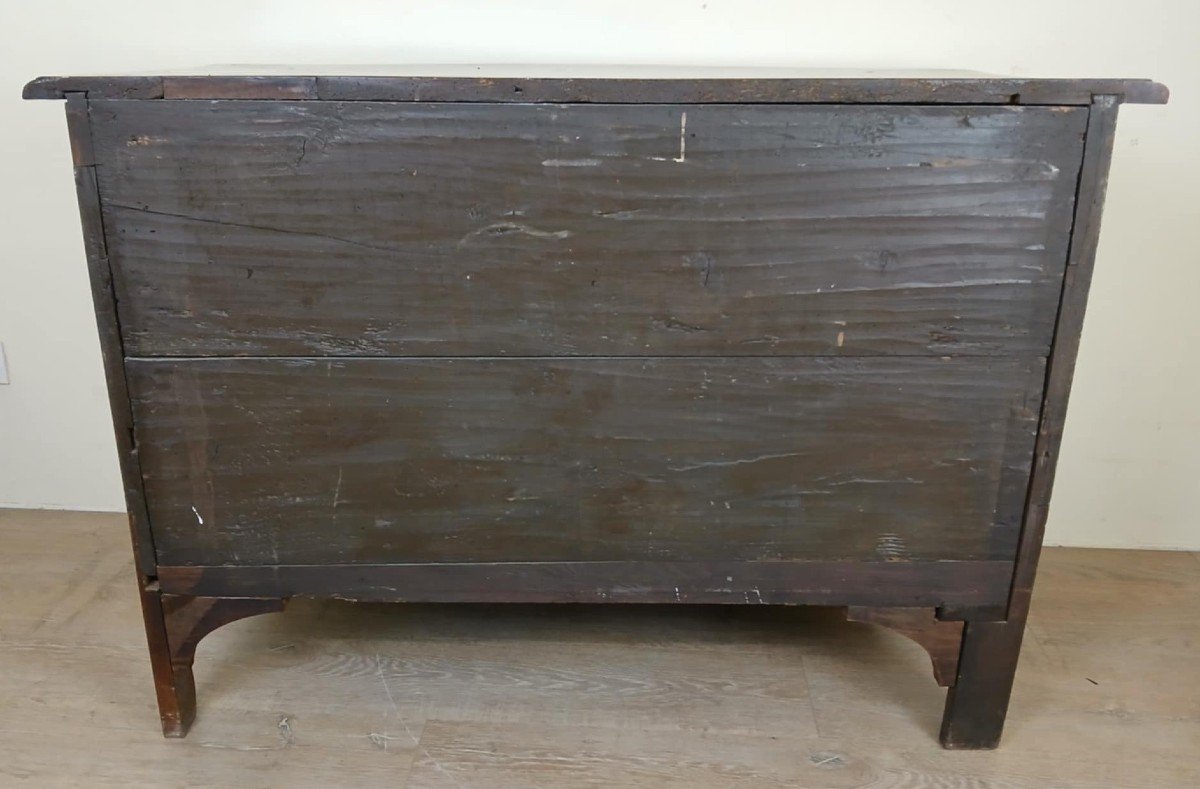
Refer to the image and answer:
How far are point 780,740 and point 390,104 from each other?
0.89 meters

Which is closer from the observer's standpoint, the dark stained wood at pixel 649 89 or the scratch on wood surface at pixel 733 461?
the dark stained wood at pixel 649 89

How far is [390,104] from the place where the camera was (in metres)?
0.92

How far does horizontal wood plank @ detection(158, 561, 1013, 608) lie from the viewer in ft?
3.63

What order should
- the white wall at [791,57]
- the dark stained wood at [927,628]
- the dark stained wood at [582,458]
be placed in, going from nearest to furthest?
1. the dark stained wood at [582,458]
2. the dark stained wood at [927,628]
3. the white wall at [791,57]

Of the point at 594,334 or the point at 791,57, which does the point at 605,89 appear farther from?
the point at 791,57

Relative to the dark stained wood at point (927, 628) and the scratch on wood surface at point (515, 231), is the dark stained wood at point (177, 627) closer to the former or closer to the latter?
the scratch on wood surface at point (515, 231)

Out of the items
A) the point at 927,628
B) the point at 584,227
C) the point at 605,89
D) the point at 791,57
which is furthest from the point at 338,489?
the point at 791,57

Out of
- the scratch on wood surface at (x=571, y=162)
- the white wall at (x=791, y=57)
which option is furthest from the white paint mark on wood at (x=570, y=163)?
the white wall at (x=791, y=57)

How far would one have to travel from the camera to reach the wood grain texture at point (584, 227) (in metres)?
0.93

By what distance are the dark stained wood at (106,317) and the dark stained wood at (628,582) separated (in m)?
0.07

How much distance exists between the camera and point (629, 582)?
1.12 metres

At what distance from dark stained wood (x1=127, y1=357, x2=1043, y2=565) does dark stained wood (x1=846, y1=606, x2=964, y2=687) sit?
0.08m

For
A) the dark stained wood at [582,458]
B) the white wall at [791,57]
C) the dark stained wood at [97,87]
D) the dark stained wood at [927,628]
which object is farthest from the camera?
the white wall at [791,57]

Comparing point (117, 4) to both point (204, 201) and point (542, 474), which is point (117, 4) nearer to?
point (204, 201)
